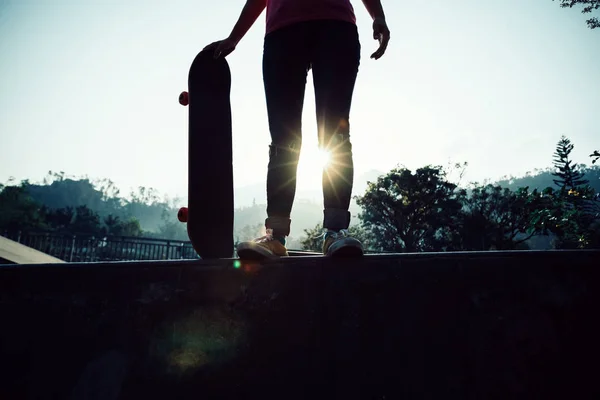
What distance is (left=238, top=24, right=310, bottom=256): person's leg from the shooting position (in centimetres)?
188

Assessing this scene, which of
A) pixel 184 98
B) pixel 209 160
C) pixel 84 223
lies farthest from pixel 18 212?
pixel 209 160

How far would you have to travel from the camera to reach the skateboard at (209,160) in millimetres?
1688

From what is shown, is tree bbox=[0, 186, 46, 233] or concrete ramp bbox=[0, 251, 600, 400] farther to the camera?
tree bbox=[0, 186, 46, 233]

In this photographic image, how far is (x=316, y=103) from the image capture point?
1.95 m

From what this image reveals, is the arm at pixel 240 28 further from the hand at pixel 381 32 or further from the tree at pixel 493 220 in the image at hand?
the tree at pixel 493 220

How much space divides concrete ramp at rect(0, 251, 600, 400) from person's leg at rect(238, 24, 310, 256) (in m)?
0.76

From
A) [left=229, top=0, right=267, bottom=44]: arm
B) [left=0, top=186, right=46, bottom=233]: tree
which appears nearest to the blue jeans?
[left=229, top=0, right=267, bottom=44]: arm

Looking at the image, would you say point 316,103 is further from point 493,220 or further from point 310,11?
point 493,220

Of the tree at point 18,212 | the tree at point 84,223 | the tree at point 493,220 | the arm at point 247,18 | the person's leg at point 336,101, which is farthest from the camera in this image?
the tree at point 84,223

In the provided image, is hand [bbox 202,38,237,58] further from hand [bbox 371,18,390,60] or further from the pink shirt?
hand [bbox 371,18,390,60]

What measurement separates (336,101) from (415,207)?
88.1ft

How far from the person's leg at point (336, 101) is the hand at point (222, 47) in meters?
0.58

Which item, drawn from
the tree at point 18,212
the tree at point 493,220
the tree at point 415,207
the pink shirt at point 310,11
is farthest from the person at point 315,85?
the tree at point 18,212

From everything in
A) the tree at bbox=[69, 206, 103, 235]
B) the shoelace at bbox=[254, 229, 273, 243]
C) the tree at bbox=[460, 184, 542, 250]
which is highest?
the tree at bbox=[69, 206, 103, 235]
